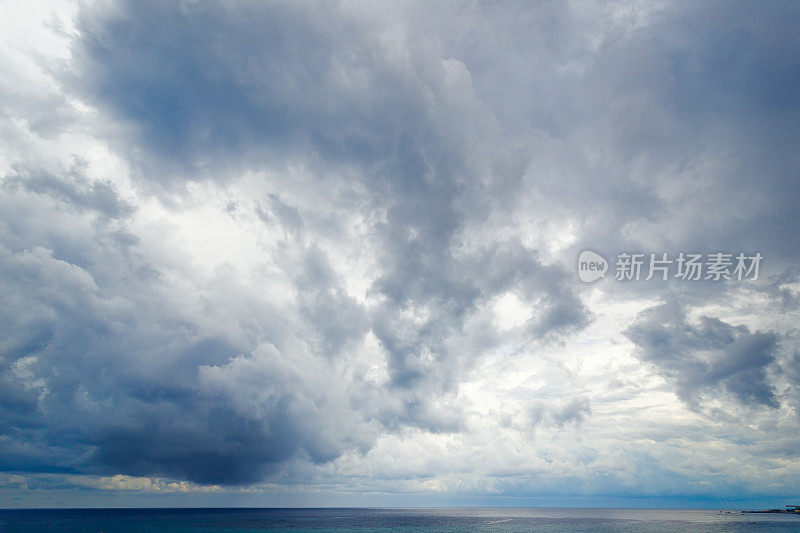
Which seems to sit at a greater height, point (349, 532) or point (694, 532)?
point (694, 532)

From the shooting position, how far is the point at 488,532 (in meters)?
154

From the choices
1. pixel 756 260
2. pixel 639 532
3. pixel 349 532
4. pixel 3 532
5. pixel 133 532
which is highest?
pixel 756 260

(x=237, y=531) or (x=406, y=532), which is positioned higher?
(x=406, y=532)

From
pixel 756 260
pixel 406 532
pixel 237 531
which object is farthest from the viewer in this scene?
pixel 237 531

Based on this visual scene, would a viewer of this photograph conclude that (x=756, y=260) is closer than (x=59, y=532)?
Yes

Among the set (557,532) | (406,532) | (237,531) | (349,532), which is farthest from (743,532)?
(237,531)

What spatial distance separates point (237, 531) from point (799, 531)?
210m

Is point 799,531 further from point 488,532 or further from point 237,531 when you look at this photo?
point 237,531

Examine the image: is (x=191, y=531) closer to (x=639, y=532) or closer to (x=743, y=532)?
(x=639, y=532)

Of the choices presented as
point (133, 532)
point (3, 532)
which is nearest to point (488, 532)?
point (133, 532)

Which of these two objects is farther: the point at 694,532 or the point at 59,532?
the point at 59,532

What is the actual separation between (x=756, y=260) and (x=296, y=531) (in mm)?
174003

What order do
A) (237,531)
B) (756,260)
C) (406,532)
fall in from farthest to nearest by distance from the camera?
(237,531), (406,532), (756,260)

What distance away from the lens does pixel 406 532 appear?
151 metres
